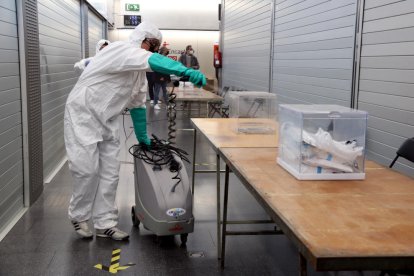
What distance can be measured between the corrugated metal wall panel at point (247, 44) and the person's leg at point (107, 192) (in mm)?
4514

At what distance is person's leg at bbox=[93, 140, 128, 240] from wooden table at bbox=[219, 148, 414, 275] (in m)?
1.32

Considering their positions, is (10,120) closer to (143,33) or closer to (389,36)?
(143,33)

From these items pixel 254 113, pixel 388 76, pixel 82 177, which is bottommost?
pixel 82 177

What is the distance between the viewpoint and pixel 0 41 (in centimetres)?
347

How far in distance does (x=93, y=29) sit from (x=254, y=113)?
7210 millimetres

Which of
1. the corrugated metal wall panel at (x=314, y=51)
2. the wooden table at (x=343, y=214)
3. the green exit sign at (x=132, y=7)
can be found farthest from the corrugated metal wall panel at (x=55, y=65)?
the green exit sign at (x=132, y=7)

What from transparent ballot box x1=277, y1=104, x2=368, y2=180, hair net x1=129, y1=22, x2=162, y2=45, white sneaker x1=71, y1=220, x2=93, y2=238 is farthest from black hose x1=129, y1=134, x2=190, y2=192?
transparent ballot box x1=277, y1=104, x2=368, y2=180

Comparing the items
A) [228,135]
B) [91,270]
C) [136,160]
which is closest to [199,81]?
[228,135]

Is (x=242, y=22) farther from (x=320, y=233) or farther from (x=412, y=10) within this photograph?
(x=320, y=233)

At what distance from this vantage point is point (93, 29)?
10.4m

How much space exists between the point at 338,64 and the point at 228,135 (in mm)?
1863

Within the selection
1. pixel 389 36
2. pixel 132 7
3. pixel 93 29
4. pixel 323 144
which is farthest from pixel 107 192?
pixel 132 7

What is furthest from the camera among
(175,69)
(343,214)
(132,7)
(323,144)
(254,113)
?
(132,7)

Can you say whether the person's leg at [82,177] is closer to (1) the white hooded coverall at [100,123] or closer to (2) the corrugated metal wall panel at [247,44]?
(1) the white hooded coverall at [100,123]
